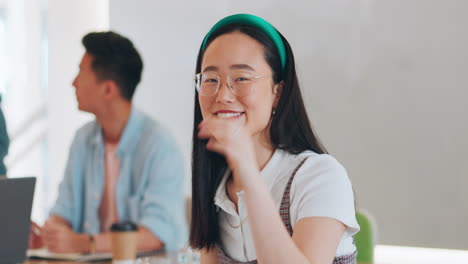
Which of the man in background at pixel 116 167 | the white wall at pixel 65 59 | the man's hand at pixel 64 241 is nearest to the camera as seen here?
the man's hand at pixel 64 241

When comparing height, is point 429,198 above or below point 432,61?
below

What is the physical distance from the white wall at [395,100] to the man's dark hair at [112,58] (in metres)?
1.34

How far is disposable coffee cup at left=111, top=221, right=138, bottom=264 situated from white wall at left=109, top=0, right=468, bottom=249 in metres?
2.16

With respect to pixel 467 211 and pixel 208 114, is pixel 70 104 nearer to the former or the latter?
pixel 467 211

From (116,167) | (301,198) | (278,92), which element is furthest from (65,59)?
(301,198)

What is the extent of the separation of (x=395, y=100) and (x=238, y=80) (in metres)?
2.72

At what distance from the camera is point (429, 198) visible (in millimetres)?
3762

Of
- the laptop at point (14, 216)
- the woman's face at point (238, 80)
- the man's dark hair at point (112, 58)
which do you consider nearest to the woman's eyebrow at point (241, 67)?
the woman's face at point (238, 80)

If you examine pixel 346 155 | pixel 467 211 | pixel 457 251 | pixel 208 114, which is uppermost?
pixel 208 114

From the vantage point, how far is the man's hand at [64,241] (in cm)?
240

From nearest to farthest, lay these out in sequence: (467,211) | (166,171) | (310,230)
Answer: (310,230), (166,171), (467,211)

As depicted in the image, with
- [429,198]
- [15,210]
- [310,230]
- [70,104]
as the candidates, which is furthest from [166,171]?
[70,104]

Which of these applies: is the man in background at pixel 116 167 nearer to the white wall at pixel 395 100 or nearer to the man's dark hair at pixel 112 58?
the man's dark hair at pixel 112 58

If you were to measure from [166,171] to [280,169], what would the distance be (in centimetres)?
140
